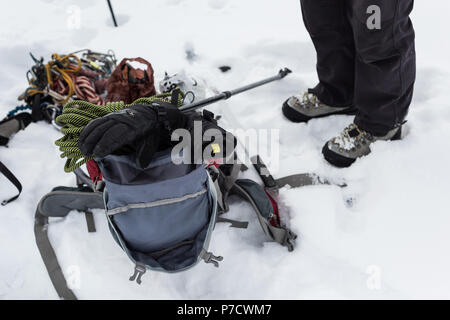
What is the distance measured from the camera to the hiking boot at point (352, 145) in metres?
1.64

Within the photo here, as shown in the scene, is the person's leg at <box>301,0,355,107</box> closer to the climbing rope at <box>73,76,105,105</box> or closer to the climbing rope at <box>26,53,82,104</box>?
the climbing rope at <box>73,76,105,105</box>

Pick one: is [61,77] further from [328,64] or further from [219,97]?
[328,64]

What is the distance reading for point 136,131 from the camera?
977 millimetres

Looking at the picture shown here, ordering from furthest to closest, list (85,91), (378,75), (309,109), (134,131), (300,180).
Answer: (85,91) < (309,109) < (300,180) < (378,75) < (134,131)

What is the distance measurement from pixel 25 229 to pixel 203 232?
863 millimetres

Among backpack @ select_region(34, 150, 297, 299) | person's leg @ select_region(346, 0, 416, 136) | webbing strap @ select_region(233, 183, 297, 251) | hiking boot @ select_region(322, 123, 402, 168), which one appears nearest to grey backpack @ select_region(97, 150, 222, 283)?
backpack @ select_region(34, 150, 297, 299)

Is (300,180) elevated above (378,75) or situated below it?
below

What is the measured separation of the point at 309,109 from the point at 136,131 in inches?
50.4

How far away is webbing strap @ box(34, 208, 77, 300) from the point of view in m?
1.25

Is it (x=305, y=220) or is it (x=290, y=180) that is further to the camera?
(x=290, y=180)

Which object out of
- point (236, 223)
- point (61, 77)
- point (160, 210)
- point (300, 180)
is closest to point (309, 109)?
point (300, 180)

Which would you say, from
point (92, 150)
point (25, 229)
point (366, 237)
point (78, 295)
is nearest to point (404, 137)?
point (366, 237)
